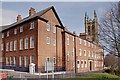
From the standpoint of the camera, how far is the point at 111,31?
7023mm

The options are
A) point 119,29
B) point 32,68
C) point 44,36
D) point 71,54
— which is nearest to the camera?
point 119,29

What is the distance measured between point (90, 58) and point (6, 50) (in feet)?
24.8

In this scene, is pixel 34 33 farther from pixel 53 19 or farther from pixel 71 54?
pixel 71 54

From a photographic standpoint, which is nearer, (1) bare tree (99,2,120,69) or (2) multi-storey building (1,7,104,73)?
(1) bare tree (99,2,120,69)

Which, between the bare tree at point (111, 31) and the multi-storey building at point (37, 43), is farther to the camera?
the multi-storey building at point (37, 43)

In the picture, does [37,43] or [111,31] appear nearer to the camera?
[111,31]

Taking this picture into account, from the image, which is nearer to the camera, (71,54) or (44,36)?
(44,36)

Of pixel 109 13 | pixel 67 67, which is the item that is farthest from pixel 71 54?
pixel 109 13

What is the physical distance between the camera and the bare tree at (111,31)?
6.66m

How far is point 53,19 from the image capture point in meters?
10.4

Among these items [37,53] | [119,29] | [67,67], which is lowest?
[67,67]

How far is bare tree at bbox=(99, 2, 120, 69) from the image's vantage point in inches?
262

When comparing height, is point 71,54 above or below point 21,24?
below

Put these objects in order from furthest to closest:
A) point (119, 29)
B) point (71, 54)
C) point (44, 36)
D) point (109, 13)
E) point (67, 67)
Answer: point (71, 54)
point (67, 67)
point (44, 36)
point (109, 13)
point (119, 29)
